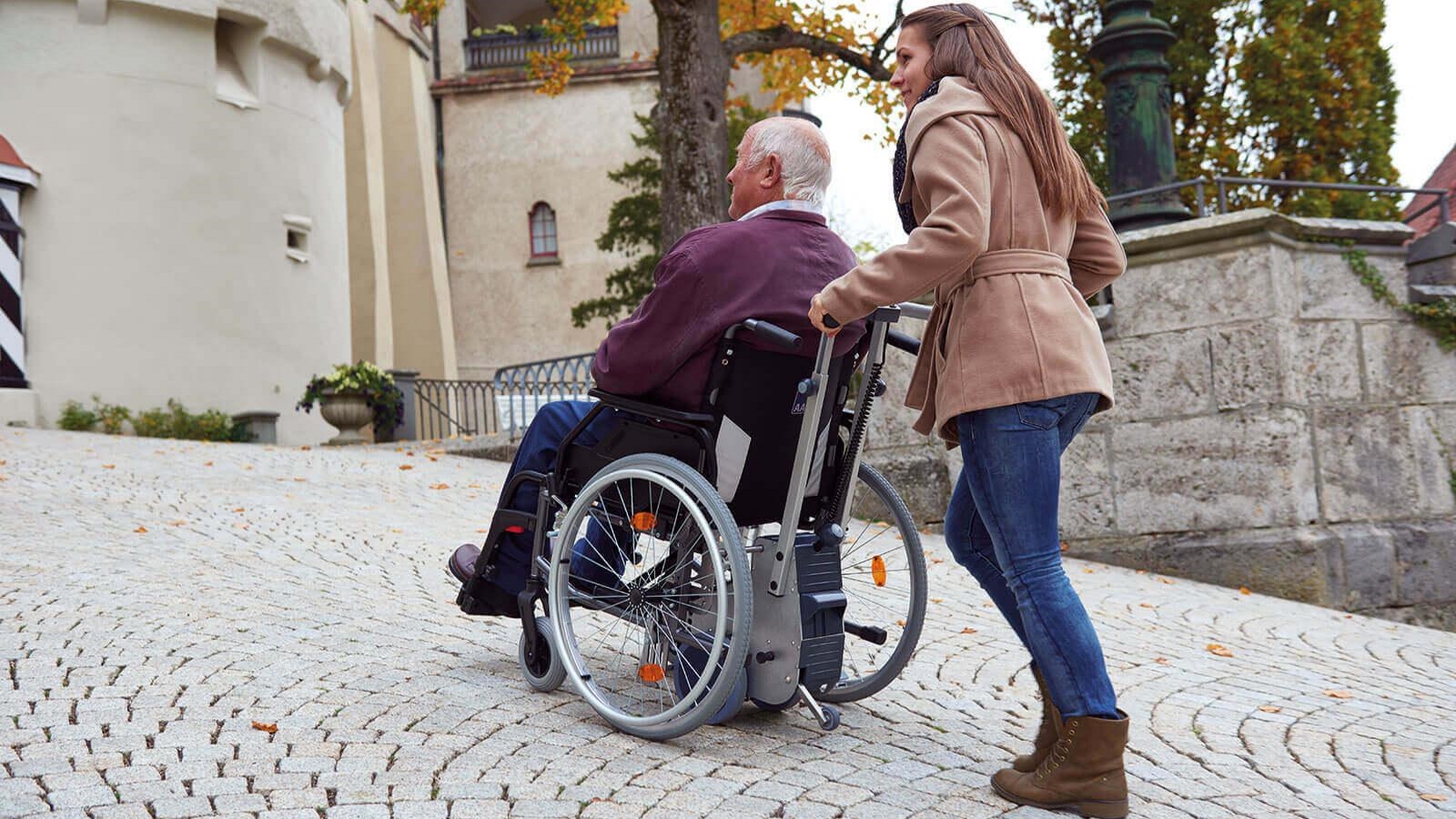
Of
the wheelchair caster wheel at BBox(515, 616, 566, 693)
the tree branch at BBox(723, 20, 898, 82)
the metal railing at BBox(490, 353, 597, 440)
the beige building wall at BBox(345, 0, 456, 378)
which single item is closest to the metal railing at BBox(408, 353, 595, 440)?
the metal railing at BBox(490, 353, 597, 440)

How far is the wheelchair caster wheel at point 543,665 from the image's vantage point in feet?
11.5

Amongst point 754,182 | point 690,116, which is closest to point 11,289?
point 690,116

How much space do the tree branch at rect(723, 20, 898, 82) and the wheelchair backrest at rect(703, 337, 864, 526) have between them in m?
9.27

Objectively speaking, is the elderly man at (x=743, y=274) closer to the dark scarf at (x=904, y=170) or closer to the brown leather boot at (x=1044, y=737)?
the dark scarf at (x=904, y=170)

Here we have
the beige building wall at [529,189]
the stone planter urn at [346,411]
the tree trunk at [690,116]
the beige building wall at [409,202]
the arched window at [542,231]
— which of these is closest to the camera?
the tree trunk at [690,116]

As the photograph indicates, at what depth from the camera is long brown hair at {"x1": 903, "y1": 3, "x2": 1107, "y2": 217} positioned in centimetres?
283

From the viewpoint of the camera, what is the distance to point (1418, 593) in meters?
7.08

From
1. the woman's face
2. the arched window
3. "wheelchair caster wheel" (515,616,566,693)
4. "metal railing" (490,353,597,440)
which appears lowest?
"wheelchair caster wheel" (515,616,566,693)

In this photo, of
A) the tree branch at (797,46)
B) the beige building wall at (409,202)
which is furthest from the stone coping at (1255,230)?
the beige building wall at (409,202)

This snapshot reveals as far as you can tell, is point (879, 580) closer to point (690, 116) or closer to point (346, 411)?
point (690, 116)

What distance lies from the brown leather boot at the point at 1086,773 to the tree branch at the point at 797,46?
32.9 ft

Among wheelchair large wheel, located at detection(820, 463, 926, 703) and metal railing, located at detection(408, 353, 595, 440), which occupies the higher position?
metal railing, located at detection(408, 353, 595, 440)

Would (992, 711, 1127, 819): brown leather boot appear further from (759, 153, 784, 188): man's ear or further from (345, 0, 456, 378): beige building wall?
(345, 0, 456, 378): beige building wall

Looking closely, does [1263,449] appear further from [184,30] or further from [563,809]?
[184,30]
